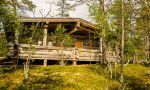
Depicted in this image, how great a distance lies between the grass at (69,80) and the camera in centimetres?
2306

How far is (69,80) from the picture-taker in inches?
952

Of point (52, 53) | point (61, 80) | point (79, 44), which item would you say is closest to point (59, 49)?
point (52, 53)

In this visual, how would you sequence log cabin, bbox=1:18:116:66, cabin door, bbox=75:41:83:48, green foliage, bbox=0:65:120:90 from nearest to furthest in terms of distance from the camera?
green foliage, bbox=0:65:120:90, log cabin, bbox=1:18:116:66, cabin door, bbox=75:41:83:48

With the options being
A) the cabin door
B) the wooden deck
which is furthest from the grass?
the cabin door

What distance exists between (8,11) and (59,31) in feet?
28.6

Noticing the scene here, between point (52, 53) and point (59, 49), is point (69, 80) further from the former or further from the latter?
point (59, 49)

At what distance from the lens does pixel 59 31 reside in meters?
30.9

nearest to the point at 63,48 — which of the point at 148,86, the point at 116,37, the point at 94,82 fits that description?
the point at 116,37

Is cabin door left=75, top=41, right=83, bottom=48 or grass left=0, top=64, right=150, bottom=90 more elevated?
cabin door left=75, top=41, right=83, bottom=48

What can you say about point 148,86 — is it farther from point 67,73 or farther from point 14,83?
point 14,83

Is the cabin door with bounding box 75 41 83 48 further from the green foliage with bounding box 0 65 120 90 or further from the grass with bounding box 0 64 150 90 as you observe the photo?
the green foliage with bounding box 0 65 120 90

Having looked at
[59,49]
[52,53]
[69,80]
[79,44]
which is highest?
[79,44]

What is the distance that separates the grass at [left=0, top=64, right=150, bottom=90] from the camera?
23062 millimetres

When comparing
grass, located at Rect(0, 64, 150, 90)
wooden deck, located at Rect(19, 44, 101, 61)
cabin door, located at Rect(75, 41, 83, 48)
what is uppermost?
cabin door, located at Rect(75, 41, 83, 48)
